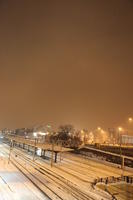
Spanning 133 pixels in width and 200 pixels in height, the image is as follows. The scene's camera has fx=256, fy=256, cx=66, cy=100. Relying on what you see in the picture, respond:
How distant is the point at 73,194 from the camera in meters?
7.05

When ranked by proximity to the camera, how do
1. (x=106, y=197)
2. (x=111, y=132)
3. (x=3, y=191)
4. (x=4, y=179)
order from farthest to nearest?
(x=111, y=132), (x=4, y=179), (x=3, y=191), (x=106, y=197)

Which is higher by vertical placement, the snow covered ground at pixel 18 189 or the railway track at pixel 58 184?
the railway track at pixel 58 184

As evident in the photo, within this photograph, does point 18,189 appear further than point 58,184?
No

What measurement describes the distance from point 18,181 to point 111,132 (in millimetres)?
52432

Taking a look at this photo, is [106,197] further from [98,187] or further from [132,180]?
[132,180]

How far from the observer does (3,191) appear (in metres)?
7.42

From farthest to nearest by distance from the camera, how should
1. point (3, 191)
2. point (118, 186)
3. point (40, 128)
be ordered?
1. point (40, 128)
2. point (3, 191)
3. point (118, 186)

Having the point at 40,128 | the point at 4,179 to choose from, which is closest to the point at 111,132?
the point at 40,128

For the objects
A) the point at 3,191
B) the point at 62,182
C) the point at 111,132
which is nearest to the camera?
the point at 3,191

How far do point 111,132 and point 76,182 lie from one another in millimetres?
52902

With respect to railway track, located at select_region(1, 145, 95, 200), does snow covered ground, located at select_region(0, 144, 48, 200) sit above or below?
below

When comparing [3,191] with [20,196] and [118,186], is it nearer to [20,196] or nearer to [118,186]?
[20,196]

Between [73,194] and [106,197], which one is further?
[73,194]

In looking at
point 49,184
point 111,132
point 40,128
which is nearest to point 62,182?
point 49,184
